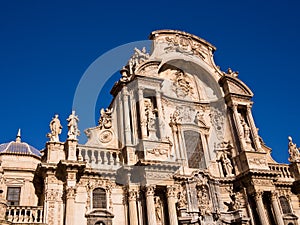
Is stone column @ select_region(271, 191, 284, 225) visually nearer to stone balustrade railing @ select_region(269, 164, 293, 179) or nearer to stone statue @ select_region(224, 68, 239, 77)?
stone balustrade railing @ select_region(269, 164, 293, 179)

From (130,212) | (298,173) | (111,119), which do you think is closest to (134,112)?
(111,119)

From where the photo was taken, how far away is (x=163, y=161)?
17250 millimetres

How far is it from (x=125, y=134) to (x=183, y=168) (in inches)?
152

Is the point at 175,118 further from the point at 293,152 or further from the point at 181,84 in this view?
the point at 293,152

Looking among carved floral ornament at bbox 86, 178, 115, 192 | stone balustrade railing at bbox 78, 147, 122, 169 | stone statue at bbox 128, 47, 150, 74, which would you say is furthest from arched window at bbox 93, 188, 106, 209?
stone statue at bbox 128, 47, 150, 74

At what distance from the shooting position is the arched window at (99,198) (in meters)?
16.4

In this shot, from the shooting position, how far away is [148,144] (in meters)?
17.8

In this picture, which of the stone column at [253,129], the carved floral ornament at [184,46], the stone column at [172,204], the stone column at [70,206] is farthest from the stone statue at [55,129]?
the stone column at [253,129]

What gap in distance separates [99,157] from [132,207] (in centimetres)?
292

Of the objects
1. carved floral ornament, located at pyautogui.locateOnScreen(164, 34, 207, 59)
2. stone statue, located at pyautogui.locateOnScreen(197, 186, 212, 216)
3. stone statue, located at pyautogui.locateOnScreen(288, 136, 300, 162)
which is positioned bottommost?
stone statue, located at pyautogui.locateOnScreen(197, 186, 212, 216)

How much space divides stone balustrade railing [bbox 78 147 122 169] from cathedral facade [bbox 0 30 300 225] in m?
0.05

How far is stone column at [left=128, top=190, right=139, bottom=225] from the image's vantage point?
16.1 meters

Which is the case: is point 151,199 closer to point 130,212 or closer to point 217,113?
point 130,212

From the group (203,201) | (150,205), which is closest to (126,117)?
(150,205)
